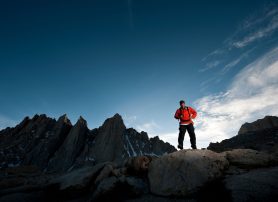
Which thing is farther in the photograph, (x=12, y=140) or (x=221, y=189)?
(x=12, y=140)

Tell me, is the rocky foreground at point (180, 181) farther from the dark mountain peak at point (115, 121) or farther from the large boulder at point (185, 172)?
the dark mountain peak at point (115, 121)

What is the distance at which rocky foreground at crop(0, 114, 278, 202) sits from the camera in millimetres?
5988

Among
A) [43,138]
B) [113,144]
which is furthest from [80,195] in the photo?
[43,138]

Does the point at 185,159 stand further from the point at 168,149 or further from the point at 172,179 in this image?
the point at 168,149

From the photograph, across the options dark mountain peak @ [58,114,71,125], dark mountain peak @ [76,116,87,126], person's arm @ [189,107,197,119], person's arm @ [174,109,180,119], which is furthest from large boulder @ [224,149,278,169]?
dark mountain peak @ [58,114,71,125]

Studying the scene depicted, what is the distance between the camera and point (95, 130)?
109250 millimetres

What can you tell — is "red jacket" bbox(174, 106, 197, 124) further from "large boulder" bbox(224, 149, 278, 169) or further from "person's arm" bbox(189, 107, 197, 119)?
"large boulder" bbox(224, 149, 278, 169)

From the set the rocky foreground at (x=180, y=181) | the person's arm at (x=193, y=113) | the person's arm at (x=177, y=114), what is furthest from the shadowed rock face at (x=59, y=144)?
the rocky foreground at (x=180, y=181)

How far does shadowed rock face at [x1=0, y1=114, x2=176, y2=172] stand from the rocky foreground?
79.1m

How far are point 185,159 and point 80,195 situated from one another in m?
5.55

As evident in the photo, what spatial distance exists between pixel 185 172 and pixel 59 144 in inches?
3817

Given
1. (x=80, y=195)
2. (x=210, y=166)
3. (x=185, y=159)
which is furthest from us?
(x=80, y=195)

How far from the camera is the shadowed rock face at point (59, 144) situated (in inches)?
Answer: 3359

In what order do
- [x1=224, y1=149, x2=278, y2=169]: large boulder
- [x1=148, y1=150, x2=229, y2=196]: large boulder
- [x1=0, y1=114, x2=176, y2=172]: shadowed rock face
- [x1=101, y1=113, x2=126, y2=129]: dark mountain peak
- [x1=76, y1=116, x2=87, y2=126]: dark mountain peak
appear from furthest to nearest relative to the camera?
[x1=101, y1=113, x2=126, y2=129]: dark mountain peak
[x1=76, y1=116, x2=87, y2=126]: dark mountain peak
[x1=0, y1=114, x2=176, y2=172]: shadowed rock face
[x1=224, y1=149, x2=278, y2=169]: large boulder
[x1=148, y1=150, x2=229, y2=196]: large boulder
